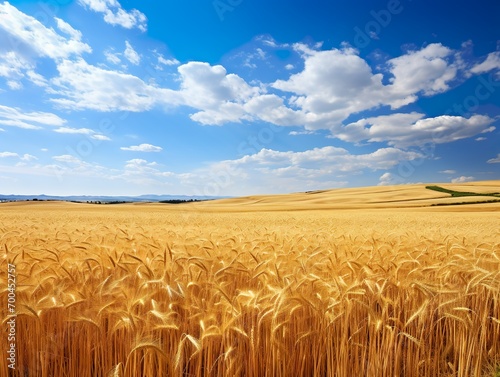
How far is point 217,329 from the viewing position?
6.06 feet

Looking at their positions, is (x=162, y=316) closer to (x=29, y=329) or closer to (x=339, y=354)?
(x=29, y=329)

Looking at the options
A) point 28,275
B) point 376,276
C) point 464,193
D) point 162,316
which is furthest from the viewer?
point 464,193

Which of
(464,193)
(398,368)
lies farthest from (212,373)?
(464,193)

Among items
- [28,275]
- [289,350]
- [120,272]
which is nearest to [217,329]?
[289,350]

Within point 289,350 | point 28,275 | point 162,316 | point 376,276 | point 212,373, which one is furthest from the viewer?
point 376,276

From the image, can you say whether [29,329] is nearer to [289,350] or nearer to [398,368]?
[289,350]

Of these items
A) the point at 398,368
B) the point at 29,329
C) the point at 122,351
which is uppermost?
the point at 29,329

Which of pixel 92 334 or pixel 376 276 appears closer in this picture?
pixel 92 334

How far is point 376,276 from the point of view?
9.68 feet

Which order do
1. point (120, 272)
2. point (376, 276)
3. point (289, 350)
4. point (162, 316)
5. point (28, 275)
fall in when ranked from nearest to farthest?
point (162, 316)
point (289, 350)
point (28, 275)
point (376, 276)
point (120, 272)

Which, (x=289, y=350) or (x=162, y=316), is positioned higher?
(x=162, y=316)

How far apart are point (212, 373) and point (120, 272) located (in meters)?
1.69

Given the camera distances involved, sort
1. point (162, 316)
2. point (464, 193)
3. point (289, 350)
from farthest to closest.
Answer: point (464, 193) → point (289, 350) → point (162, 316)

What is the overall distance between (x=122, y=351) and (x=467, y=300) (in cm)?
307
